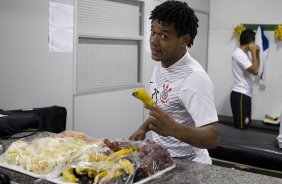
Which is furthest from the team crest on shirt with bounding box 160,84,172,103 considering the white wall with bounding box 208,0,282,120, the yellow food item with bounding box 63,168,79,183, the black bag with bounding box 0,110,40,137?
the white wall with bounding box 208,0,282,120

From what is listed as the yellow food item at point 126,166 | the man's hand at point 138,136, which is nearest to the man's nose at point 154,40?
the man's hand at point 138,136

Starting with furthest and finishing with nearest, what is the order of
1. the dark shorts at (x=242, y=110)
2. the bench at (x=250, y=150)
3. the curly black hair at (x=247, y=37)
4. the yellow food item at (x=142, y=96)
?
the curly black hair at (x=247, y=37) < the dark shorts at (x=242, y=110) < the bench at (x=250, y=150) < the yellow food item at (x=142, y=96)

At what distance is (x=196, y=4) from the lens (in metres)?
4.66

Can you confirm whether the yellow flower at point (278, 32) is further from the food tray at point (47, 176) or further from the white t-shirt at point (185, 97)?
the food tray at point (47, 176)

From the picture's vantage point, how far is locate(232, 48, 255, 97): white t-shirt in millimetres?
4035

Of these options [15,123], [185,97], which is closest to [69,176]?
[185,97]

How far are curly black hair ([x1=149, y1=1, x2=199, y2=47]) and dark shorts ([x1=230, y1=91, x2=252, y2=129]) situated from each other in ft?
8.95

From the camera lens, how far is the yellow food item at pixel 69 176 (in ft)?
3.44

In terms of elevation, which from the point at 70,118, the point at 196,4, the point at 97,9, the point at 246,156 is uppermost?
the point at 196,4

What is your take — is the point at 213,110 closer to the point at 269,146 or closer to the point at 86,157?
the point at 86,157

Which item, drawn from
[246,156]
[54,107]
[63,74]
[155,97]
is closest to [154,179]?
[155,97]

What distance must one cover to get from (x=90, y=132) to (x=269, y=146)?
167cm

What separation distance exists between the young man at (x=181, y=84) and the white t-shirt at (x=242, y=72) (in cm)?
267

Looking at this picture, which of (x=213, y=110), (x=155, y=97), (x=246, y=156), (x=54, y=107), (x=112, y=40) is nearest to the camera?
(x=213, y=110)
